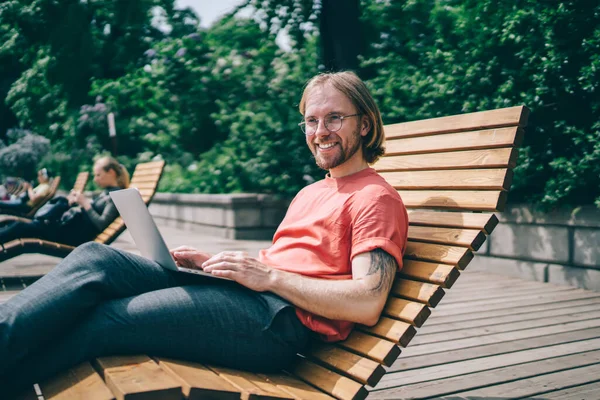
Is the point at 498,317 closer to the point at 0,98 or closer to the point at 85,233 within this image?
the point at 85,233

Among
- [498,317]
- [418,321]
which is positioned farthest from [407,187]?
[498,317]

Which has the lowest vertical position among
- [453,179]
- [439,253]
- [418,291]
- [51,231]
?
[51,231]

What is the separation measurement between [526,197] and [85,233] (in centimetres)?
460

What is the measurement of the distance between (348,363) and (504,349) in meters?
1.96

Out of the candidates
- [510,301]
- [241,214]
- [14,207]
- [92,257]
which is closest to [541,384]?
[510,301]

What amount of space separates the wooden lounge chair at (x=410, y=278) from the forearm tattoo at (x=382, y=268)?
0.49ft

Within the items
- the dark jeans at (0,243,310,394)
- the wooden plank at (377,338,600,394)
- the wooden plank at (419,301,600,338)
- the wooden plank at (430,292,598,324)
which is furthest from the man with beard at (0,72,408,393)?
the wooden plank at (430,292,598,324)

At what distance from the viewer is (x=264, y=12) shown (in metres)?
8.53

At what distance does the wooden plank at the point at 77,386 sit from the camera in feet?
5.34

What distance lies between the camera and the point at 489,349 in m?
3.62

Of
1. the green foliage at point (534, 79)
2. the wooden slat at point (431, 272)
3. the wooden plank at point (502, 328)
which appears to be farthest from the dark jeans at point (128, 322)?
the green foliage at point (534, 79)

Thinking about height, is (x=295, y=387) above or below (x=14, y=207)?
above

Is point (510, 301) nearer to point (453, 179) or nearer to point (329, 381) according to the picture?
point (453, 179)

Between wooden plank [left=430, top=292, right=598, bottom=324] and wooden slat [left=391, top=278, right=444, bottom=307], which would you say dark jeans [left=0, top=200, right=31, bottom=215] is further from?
wooden slat [left=391, top=278, right=444, bottom=307]
